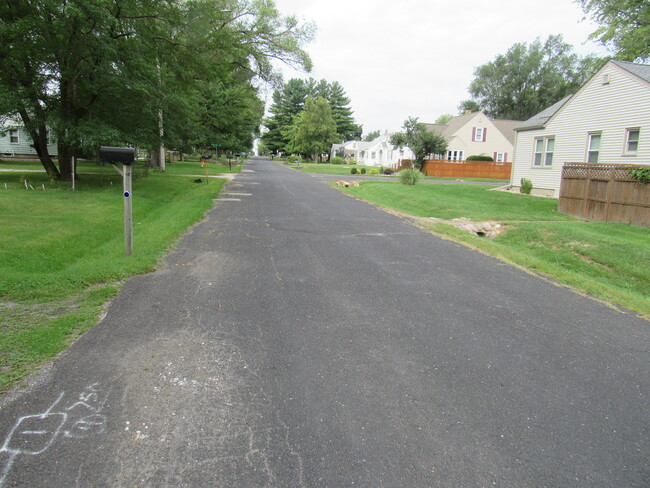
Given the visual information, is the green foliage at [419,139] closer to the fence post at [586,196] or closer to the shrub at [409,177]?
the shrub at [409,177]

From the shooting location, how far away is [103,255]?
7215 millimetres

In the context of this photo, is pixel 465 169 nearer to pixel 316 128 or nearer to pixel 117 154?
pixel 117 154

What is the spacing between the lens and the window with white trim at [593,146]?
17984 millimetres

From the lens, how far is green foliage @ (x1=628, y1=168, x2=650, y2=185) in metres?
11.3

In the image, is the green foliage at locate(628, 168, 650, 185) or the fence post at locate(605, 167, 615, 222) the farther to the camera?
the fence post at locate(605, 167, 615, 222)

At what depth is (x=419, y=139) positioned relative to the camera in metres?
38.8

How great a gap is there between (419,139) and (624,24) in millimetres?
16822

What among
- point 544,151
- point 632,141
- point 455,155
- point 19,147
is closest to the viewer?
point 632,141

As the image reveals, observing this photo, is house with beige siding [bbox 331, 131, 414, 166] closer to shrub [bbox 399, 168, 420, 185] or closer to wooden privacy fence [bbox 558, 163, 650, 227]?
shrub [bbox 399, 168, 420, 185]

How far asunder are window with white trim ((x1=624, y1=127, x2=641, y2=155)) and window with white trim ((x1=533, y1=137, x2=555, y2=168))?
3924 mm

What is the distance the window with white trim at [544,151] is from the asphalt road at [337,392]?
677 inches

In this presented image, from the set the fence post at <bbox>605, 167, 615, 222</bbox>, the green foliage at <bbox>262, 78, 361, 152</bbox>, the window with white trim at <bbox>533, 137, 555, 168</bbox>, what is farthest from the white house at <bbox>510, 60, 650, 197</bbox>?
the green foliage at <bbox>262, 78, 361, 152</bbox>

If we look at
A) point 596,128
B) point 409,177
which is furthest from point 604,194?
point 409,177

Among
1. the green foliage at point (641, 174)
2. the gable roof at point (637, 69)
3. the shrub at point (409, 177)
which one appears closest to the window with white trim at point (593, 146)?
the gable roof at point (637, 69)
